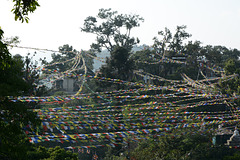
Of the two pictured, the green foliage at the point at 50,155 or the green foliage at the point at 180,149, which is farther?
the green foliage at the point at 180,149

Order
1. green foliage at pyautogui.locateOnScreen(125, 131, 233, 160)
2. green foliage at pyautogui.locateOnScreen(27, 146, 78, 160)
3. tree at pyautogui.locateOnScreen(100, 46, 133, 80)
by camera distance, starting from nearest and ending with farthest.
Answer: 1. green foliage at pyautogui.locateOnScreen(27, 146, 78, 160)
2. green foliage at pyautogui.locateOnScreen(125, 131, 233, 160)
3. tree at pyautogui.locateOnScreen(100, 46, 133, 80)

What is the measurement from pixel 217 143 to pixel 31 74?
12649 mm

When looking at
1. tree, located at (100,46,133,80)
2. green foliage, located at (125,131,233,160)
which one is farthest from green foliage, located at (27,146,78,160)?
tree, located at (100,46,133,80)

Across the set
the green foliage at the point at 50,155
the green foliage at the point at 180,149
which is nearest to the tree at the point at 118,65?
the green foliage at the point at 180,149

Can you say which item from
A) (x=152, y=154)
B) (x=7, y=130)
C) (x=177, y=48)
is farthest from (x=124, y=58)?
(x=7, y=130)

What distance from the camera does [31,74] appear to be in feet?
77.4

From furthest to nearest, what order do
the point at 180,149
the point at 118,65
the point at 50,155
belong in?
the point at 118,65
the point at 180,149
the point at 50,155

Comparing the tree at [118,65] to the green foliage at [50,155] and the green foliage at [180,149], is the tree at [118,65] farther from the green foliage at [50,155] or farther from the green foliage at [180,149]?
the green foliage at [50,155]

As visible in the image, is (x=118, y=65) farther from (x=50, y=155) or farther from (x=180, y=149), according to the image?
(x=50, y=155)

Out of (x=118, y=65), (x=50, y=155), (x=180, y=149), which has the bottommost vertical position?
(x=180, y=149)

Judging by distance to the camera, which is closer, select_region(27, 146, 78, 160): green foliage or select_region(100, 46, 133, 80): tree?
select_region(27, 146, 78, 160): green foliage

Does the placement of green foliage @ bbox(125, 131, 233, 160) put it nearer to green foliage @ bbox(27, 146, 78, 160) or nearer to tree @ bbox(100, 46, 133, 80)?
tree @ bbox(100, 46, 133, 80)

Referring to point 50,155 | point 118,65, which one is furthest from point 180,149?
point 118,65

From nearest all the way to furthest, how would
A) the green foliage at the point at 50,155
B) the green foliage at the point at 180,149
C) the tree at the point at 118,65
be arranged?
the green foliage at the point at 50,155 → the green foliage at the point at 180,149 → the tree at the point at 118,65
